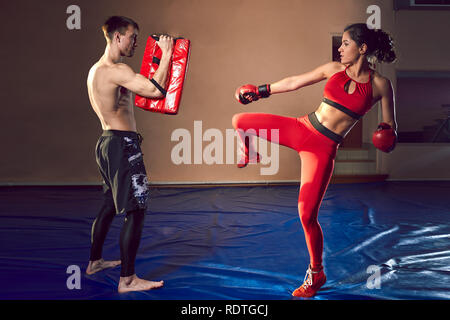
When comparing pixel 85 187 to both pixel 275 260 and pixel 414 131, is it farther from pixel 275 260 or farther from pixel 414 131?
pixel 414 131

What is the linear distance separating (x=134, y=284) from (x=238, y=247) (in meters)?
0.97

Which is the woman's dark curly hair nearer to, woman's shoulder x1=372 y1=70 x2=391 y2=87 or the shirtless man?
woman's shoulder x1=372 y1=70 x2=391 y2=87

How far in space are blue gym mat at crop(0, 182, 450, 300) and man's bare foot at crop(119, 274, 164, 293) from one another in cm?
5

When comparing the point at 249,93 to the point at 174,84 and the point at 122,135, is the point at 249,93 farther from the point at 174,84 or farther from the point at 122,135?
the point at 122,135

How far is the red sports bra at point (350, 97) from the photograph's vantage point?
1.76 m

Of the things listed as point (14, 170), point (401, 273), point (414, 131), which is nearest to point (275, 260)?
point (401, 273)

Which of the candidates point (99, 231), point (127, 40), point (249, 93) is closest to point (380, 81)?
point (249, 93)

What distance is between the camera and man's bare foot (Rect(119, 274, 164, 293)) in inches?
73.7

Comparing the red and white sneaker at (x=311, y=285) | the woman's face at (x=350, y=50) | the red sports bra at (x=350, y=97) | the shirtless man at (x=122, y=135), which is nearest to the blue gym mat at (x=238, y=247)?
the red and white sneaker at (x=311, y=285)

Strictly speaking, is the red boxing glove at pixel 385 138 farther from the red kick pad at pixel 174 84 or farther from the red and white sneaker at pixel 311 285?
the red kick pad at pixel 174 84

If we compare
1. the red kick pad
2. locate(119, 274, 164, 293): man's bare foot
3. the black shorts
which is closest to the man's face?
the red kick pad

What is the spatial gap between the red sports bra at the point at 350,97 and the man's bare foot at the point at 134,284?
4.35ft

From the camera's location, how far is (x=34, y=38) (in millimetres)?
5629

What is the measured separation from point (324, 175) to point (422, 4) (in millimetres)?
5755
